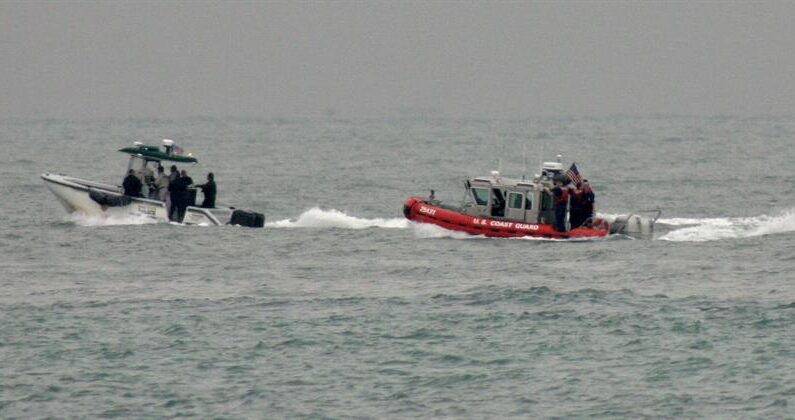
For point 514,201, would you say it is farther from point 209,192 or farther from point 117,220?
point 117,220

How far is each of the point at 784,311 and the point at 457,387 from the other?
25.6ft

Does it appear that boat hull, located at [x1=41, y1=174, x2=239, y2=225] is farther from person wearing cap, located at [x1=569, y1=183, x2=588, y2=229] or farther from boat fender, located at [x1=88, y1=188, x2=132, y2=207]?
person wearing cap, located at [x1=569, y1=183, x2=588, y2=229]

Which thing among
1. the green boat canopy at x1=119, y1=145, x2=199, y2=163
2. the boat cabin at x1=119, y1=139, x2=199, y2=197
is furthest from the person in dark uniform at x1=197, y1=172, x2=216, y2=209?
the green boat canopy at x1=119, y1=145, x2=199, y2=163

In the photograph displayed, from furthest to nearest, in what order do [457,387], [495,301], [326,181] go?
1. [326,181]
2. [495,301]
3. [457,387]

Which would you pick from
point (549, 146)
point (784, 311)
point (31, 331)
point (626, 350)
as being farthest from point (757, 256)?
point (549, 146)

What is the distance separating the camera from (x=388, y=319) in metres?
25.7

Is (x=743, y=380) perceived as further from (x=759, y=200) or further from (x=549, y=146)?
(x=549, y=146)

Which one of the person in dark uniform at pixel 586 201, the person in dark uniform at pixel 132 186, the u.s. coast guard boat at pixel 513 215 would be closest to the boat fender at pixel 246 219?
the person in dark uniform at pixel 132 186

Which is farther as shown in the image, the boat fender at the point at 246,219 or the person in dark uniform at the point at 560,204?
the boat fender at the point at 246,219

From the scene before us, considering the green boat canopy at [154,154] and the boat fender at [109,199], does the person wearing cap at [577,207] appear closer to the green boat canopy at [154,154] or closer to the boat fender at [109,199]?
the green boat canopy at [154,154]

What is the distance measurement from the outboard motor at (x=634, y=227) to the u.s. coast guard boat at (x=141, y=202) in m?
10.1

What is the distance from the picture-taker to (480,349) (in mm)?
23234

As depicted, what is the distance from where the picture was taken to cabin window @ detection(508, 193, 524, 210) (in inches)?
1486

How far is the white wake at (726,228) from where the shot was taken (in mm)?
38031
